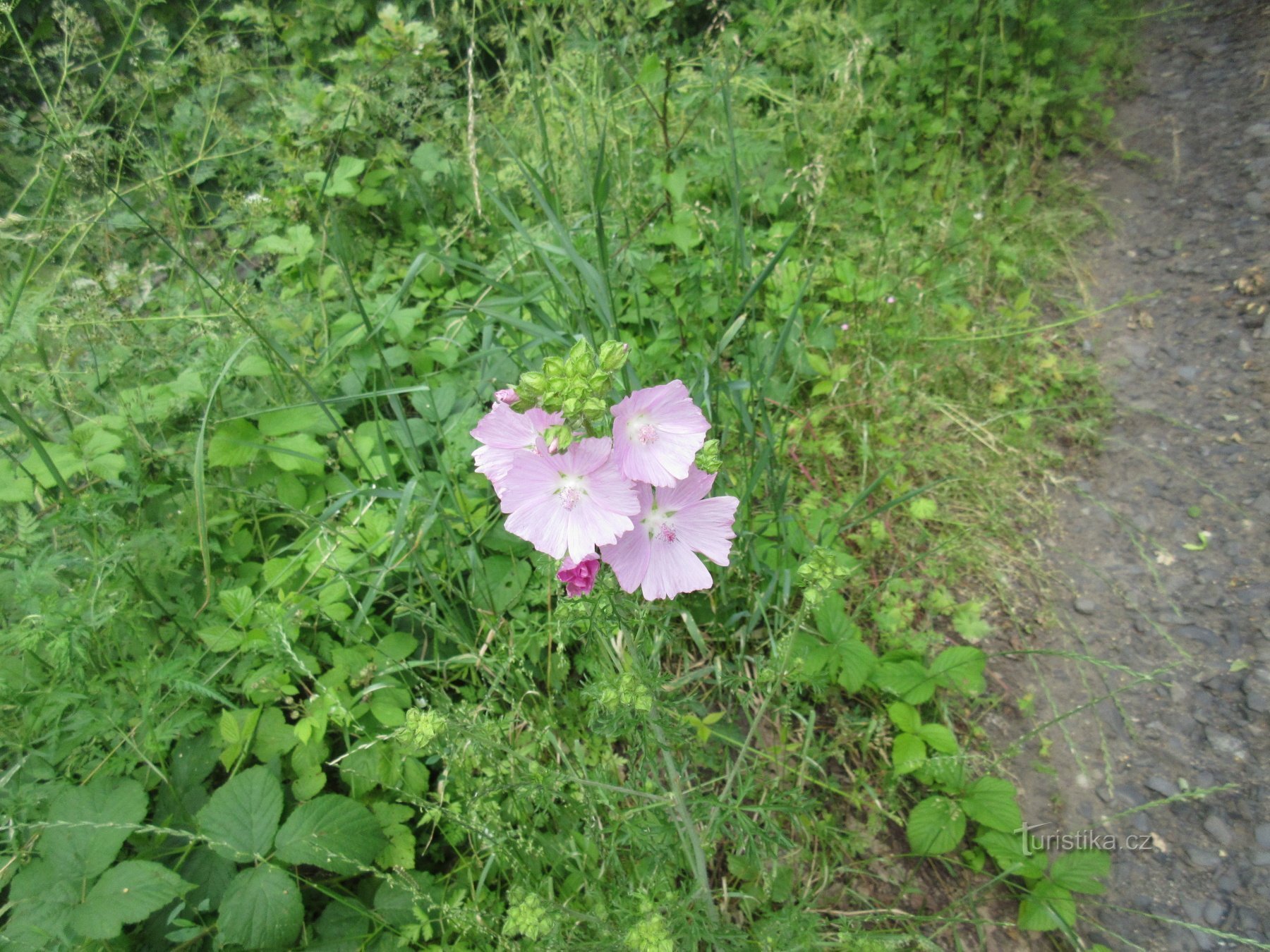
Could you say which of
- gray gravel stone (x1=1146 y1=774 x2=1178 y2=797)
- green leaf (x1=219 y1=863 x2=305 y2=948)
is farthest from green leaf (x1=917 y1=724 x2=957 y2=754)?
green leaf (x1=219 y1=863 x2=305 y2=948)

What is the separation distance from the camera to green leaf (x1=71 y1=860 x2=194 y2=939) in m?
1.43

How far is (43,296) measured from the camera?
198 centimetres

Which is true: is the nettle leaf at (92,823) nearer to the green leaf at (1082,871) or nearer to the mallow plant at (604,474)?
the mallow plant at (604,474)

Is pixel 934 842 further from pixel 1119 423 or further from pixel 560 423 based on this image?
pixel 1119 423

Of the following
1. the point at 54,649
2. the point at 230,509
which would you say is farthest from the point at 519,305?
the point at 54,649

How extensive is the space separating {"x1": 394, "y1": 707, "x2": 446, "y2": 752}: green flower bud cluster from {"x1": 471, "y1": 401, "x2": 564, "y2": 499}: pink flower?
45 cm

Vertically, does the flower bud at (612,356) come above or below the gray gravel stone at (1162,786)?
above

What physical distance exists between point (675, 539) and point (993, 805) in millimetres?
1236

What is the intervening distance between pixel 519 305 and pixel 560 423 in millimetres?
1299

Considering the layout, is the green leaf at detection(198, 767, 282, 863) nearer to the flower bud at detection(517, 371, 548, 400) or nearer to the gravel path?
the flower bud at detection(517, 371, 548, 400)

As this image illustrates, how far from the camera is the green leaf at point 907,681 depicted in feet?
6.48

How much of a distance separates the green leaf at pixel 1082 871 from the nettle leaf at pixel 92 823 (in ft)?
6.87

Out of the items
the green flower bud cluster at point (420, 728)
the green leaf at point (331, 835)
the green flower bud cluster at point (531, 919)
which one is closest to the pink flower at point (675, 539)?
the green flower bud cluster at point (420, 728)

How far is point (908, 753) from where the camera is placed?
189 centimetres
